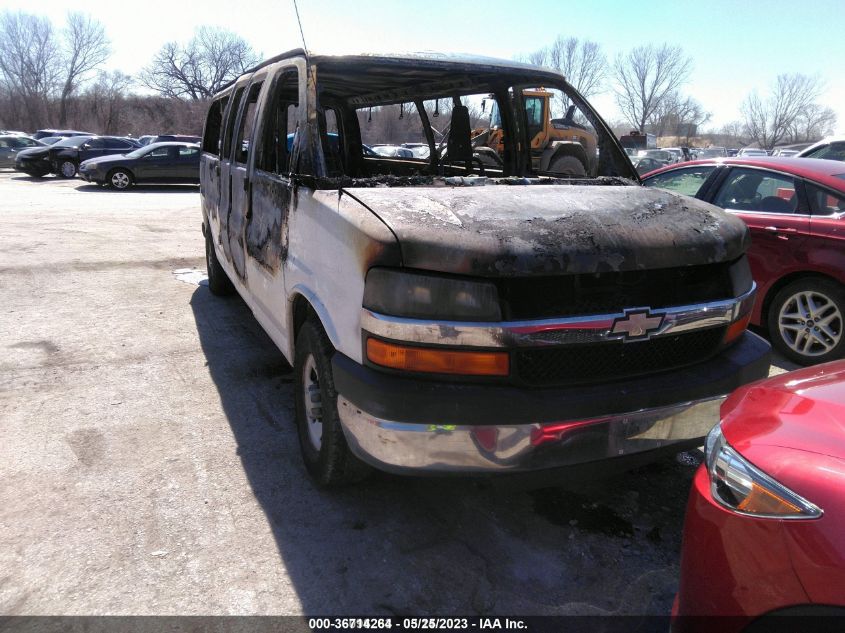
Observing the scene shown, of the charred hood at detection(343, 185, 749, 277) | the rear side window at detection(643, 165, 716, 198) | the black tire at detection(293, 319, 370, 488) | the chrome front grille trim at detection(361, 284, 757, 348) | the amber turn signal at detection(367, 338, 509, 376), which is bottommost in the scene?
the black tire at detection(293, 319, 370, 488)

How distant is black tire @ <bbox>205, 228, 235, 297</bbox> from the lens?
6.18 metres

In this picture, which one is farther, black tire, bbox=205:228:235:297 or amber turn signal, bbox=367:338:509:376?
black tire, bbox=205:228:235:297

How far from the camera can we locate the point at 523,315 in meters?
2.17

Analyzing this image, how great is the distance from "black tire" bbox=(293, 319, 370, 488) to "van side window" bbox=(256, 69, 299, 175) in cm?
121

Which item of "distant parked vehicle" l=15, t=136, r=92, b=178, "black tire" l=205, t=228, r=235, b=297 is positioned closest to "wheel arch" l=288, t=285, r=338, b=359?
"black tire" l=205, t=228, r=235, b=297

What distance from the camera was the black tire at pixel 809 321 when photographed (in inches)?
174

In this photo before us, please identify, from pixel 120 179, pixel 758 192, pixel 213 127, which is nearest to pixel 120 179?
pixel 120 179

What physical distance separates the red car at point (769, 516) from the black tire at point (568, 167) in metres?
2.27

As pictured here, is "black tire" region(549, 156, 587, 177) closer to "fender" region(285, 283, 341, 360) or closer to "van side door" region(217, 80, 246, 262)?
"fender" region(285, 283, 341, 360)

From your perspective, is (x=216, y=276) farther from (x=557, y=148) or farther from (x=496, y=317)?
(x=496, y=317)

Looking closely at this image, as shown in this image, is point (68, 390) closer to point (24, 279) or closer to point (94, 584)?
point (94, 584)

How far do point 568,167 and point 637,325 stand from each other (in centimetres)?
220

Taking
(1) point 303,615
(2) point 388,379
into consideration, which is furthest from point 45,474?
(2) point 388,379

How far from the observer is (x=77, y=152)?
2316 centimetres
